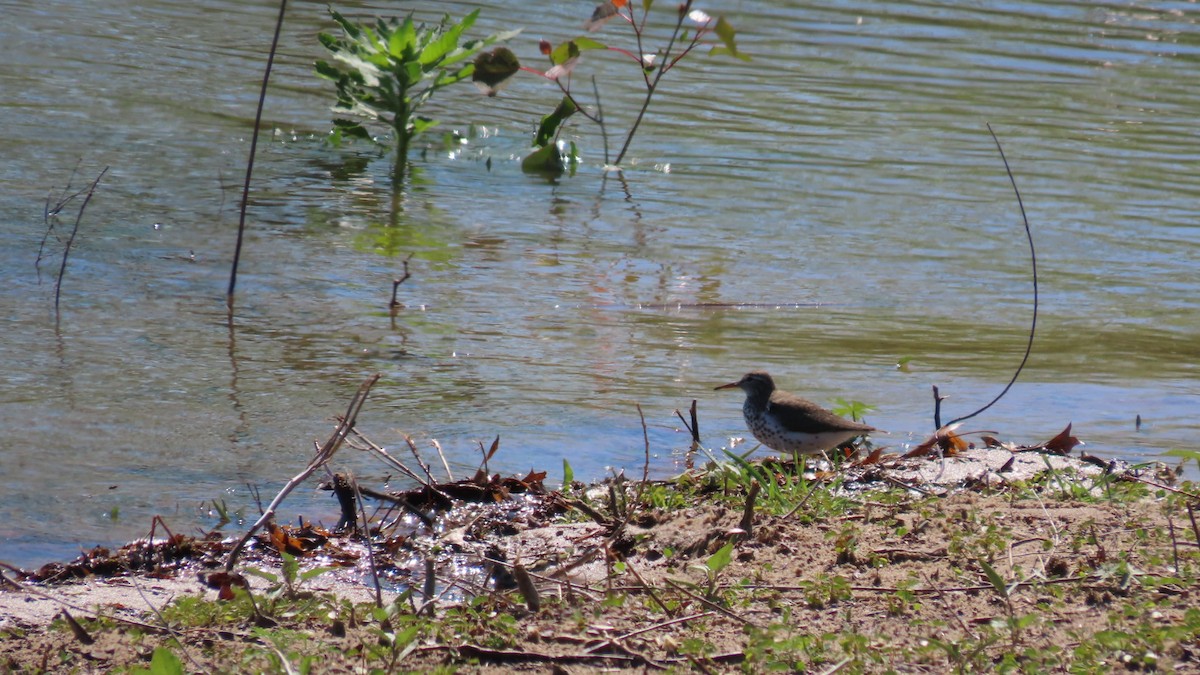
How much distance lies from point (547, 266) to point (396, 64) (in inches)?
113

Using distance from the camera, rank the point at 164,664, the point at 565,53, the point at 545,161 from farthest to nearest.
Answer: the point at 545,161, the point at 565,53, the point at 164,664

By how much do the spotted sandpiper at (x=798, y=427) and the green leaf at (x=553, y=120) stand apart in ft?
19.1

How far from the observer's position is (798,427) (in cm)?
560

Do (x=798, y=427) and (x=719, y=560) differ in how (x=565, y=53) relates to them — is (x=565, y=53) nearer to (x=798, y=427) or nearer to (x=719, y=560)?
(x=798, y=427)

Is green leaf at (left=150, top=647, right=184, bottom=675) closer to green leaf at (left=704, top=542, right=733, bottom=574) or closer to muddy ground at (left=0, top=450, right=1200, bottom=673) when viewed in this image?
muddy ground at (left=0, top=450, right=1200, bottom=673)

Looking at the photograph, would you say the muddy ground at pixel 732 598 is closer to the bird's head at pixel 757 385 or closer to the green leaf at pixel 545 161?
the bird's head at pixel 757 385

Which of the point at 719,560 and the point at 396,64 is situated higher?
the point at 396,64

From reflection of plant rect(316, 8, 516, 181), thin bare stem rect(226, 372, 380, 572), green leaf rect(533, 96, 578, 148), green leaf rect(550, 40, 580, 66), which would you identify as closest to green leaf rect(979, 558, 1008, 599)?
thin bare stem rect(226, 372, 380, 572)

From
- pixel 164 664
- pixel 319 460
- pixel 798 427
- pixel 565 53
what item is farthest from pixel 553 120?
pixel 164 664

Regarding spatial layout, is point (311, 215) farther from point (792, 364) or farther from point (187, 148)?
point (792, 364)

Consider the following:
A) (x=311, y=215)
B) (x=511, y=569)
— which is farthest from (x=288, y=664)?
(x=311, y=215)

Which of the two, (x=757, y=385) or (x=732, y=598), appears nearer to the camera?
(x=732, y=598)

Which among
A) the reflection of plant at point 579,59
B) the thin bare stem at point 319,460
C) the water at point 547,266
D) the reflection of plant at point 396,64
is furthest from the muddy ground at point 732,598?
the reflection of plant at point 396,64

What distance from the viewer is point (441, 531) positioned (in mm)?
4848
